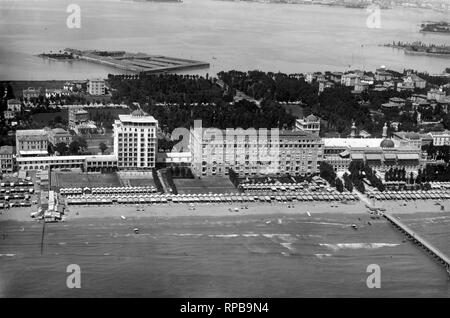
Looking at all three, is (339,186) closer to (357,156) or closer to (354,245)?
(357,156)

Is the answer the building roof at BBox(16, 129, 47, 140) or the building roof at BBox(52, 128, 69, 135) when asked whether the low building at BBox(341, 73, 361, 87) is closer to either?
the building roof at BBox(52, 128, 69, 135)

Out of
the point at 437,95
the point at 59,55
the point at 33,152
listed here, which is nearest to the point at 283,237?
the point at 33,152

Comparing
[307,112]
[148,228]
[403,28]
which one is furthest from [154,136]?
[403,28]

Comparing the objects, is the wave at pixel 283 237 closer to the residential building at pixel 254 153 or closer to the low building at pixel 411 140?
the residential building at pixel 254 153

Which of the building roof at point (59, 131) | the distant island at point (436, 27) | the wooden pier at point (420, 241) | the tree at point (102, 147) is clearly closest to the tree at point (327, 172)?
the wooden pier at point (420, 241)

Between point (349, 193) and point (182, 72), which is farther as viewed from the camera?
point (182, 72)

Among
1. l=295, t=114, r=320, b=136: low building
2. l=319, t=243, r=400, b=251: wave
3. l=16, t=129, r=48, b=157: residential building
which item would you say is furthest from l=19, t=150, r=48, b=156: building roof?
l=319, t=243, r=400, b=251: wave

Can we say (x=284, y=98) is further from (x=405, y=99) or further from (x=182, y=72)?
(x=182, y=72)

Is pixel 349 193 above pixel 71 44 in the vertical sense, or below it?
below
